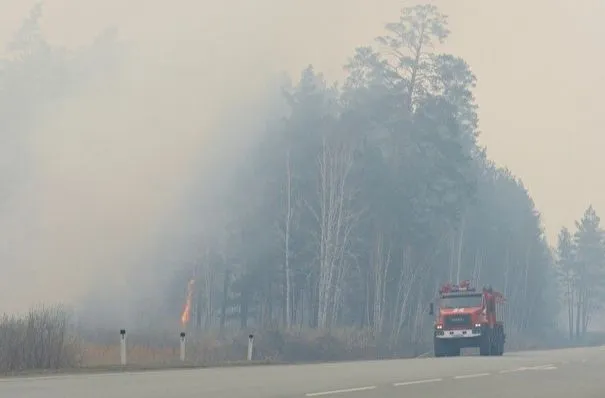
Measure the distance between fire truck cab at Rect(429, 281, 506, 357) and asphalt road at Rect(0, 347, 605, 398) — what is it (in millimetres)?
15263

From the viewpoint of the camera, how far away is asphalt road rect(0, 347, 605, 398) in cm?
1565

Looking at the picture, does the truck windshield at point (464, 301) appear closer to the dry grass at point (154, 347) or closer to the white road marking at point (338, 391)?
the dry grass at point (154, 347)

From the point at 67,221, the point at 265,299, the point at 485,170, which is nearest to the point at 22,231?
the point at 67,221

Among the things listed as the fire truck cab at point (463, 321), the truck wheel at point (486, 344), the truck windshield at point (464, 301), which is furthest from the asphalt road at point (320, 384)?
the truck windshield at point (464, 301)

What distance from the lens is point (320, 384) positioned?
59.6 feet

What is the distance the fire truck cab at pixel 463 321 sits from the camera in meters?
39.8

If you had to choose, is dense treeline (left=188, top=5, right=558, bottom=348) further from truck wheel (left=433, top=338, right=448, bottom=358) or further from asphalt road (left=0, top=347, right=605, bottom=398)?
asphalt road (left=0, top=347, right=605, bottom=398)

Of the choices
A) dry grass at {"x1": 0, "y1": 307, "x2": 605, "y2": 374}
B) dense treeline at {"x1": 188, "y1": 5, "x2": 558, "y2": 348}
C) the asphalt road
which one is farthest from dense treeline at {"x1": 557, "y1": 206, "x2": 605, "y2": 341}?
the asphalt road

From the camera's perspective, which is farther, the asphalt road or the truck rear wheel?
the truck rear wheel

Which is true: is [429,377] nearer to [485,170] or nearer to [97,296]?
[97,296]

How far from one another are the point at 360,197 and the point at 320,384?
139 ft

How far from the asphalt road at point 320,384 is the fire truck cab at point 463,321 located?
1526cm

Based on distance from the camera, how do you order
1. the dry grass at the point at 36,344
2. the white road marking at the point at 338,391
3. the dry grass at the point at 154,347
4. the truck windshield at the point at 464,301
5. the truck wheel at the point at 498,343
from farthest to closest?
the truck wheel at the point at 498,343 → the truck windshield at the point at 464,301 → the dry grass at the point at 154,347 → the dry grass at the point at 36,344 → the white road marking at the point at 338,391

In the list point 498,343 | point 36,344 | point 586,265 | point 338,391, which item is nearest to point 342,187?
point 498,343
